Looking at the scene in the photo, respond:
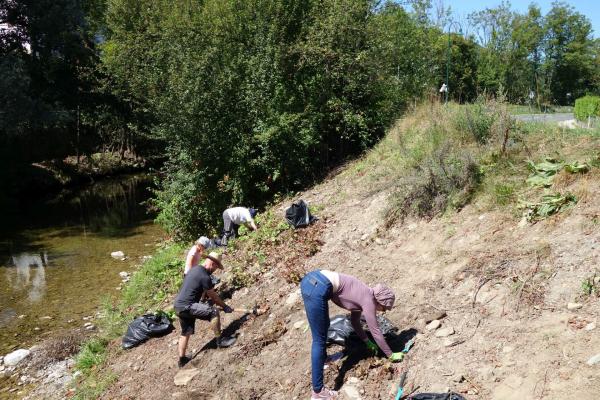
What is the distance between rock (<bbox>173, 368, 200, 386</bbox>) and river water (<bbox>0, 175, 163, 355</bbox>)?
3.74 m

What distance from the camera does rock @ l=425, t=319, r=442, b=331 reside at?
531 centimetres

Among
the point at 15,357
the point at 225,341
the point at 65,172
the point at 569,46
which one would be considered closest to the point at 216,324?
the point at 225,341

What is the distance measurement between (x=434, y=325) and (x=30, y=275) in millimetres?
10666

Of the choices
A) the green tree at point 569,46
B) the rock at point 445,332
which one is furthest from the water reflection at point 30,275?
the green tree at point 569,46

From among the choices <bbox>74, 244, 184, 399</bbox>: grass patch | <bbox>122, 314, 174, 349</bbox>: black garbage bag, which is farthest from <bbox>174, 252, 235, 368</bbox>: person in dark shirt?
<bbox>74, 244, 184, 399</bbox>: grass patch

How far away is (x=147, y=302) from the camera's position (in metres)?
9.42

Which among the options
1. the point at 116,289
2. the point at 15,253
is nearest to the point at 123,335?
the point at 116,289

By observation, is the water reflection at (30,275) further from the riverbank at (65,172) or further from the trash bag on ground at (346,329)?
the trash bag on ground at (346,329)

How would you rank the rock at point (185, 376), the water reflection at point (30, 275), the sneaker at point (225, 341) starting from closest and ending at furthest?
the rock at point (185, 376) < the sneaker at point (225, 341) < the water reflection at point (30, 275)

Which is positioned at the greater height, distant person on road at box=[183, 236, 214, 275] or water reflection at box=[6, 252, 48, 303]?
distant person on road at box=[183, 236, 214, 275]

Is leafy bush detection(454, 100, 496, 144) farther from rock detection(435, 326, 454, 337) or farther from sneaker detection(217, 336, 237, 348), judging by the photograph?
sneaker detection(217, 336, 237, 348)

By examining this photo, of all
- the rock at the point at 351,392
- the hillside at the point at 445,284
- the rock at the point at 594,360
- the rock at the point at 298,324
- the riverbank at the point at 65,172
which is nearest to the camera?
the rock at the point at 594,360

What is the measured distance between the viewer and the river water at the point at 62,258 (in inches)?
380

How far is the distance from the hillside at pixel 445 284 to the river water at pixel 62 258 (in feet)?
7.77
